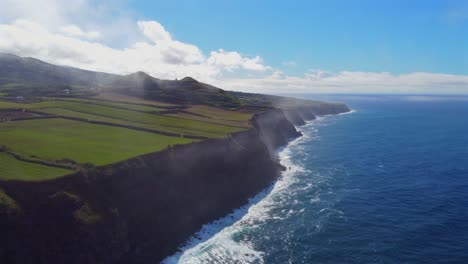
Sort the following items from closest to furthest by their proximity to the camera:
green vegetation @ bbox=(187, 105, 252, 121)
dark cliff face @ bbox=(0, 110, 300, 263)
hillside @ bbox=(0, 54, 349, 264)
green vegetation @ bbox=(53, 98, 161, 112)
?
dark cliff face @ bbox=(0, 110, 300, 263) < hillside @ bbox=(0, 54, 349, 264) < green vegetation @ bbox=(53, 98, 161, 112) < green vegetation @ bbox=(187, 105, 252, 121)

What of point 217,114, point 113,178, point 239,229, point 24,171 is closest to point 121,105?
point 217,114

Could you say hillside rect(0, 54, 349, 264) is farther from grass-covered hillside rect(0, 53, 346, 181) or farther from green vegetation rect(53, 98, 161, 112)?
green vegetation rect(53, 98, 161, 112)

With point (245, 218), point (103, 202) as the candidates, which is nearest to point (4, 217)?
point (103, 202)

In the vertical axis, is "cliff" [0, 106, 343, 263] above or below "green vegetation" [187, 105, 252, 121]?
below

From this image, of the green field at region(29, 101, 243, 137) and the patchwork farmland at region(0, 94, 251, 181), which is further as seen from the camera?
the green field at region(29, 101, 243, 137)

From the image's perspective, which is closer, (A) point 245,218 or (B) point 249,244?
(B) point 249,244

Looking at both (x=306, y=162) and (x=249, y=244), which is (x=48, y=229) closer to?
(x=249, y=244)

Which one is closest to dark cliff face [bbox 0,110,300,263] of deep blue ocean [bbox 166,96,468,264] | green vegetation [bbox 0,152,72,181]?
green vegetation [bbox 0,152,72,181]
